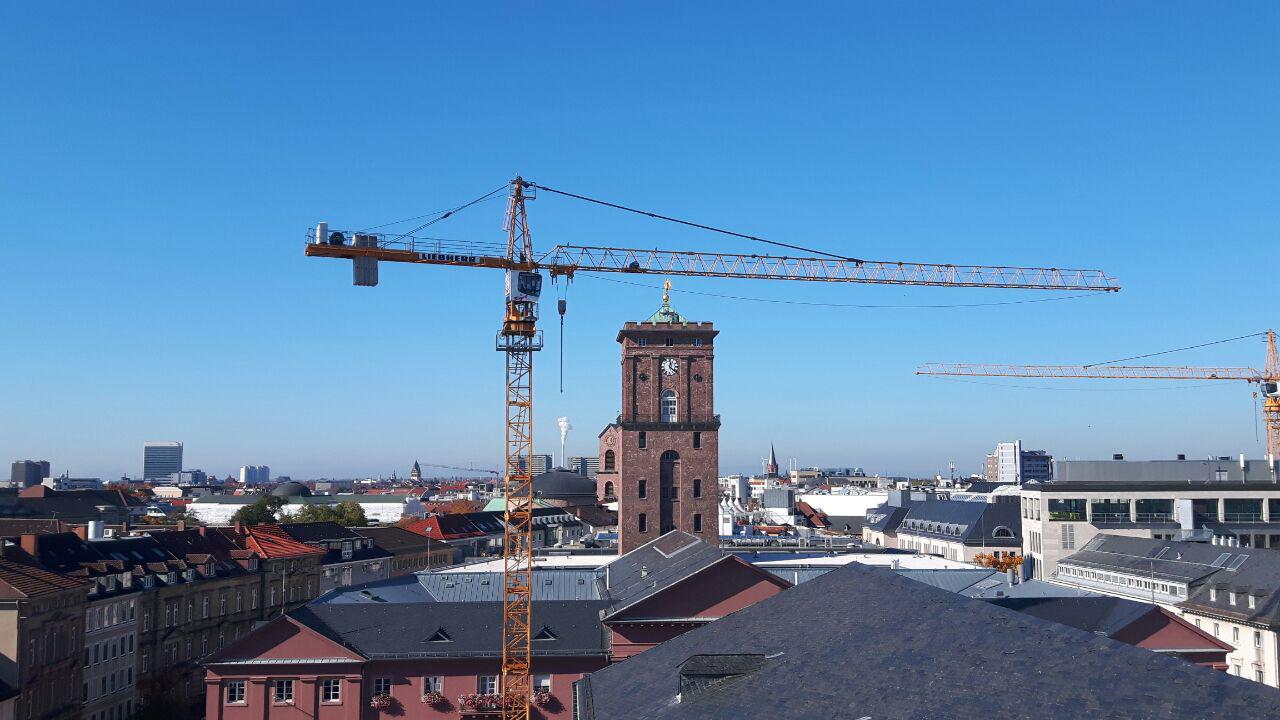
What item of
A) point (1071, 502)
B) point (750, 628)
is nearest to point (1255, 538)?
point (1071, 502)

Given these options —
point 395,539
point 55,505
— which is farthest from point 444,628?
point 55,505

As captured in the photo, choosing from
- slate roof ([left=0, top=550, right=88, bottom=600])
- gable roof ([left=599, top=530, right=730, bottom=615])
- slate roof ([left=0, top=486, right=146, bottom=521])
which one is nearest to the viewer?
gable roof ([left=599, top=530, right=730, bottom=615])

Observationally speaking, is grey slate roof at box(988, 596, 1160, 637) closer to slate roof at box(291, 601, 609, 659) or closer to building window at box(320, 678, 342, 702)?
slate roof at box(291, 601, 609, 659)

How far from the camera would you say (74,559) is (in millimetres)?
79500

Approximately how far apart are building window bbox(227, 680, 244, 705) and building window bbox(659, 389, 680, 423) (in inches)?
1847

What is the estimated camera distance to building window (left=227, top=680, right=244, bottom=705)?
59812 millimetres

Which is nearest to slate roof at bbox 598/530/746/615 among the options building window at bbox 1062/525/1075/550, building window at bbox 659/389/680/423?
building window at bbox 659/389/680/423

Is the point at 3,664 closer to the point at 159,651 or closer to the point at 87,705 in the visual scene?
the point at 87,705

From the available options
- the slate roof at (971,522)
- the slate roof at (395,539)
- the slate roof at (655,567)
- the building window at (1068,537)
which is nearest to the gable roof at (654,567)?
the slate roof at (655,567)

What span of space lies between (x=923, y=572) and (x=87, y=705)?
56.4 meters

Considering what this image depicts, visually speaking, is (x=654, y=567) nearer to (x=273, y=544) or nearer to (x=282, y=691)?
(x=282, y=691)

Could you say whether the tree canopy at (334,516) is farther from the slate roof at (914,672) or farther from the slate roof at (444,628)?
the slate roof at (914,672)

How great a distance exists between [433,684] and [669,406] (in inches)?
1682

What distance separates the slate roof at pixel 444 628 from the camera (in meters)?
61.0
